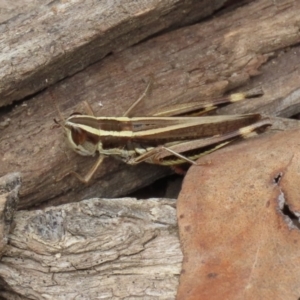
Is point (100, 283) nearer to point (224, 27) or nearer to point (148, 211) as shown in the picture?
point (148, 211)

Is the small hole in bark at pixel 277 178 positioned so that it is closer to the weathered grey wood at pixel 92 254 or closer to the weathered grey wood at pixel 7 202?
the weathered grey wood at pixel 92 254

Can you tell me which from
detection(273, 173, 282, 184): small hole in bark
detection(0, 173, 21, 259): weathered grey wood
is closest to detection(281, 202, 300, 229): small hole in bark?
detection(273, 173, 282, 184): small hole in bark

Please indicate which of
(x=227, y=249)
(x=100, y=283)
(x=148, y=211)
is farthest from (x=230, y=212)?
(x=100, y=283)

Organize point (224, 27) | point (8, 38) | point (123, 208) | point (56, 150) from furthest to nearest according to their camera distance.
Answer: point (224, 27)
point (56, 150)
point (8, 38)
point (123, 208)

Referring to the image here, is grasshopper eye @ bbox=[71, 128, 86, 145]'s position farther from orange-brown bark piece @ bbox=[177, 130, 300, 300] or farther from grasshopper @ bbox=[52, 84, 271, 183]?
orange-brown bark piece @ bbox=[177, 130, 300, 300]

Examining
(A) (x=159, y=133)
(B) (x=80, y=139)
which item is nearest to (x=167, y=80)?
(A) (x=159, y=133)

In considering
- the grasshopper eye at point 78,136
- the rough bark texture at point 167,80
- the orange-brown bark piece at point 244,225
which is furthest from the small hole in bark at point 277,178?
the grasshopper eye at point 78,136
